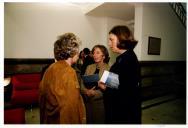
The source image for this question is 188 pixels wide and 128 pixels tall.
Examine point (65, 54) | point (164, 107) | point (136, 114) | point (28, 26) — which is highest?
point (28, 26)

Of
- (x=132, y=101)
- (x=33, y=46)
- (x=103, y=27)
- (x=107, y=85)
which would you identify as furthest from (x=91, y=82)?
(x=103, y=27)

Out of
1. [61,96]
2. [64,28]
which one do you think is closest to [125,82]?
[61,96]

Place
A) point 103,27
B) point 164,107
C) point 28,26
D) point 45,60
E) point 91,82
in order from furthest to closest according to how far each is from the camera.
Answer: point 103,27, point 45,60, point 28,26, point 164,107, point 91,82

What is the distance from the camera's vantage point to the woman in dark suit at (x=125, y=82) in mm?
1319

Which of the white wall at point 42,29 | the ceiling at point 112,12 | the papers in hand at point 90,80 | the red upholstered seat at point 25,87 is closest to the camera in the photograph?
the papers in hand at point 90,80

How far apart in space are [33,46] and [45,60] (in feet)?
1.29

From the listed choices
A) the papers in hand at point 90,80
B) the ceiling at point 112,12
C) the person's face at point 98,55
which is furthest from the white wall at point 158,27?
the papers in hand at point 90,80

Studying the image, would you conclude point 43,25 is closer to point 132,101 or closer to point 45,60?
point 45,60

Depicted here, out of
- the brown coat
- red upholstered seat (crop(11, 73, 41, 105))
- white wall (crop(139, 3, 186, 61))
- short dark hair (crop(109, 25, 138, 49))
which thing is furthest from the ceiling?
the brown coat

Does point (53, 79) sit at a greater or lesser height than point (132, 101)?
greater

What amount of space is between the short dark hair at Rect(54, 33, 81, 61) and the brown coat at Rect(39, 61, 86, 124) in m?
0.05

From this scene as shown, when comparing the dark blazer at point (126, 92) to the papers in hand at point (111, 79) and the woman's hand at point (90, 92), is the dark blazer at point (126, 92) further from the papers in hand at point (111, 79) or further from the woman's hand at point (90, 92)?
the woman's hand at point (90, 92)

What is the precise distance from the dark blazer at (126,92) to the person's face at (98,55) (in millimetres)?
619

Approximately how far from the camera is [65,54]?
1.25 metres
